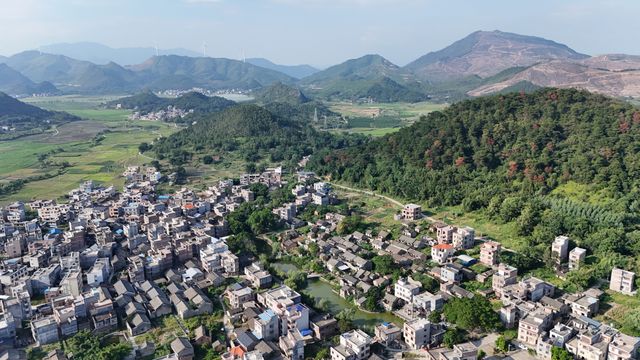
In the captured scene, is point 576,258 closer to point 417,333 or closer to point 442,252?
point 442,252

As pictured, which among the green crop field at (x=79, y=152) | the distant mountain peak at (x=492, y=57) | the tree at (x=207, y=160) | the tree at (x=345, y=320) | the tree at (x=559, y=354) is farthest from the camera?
the distant mountain peak at (x=492, y=57)

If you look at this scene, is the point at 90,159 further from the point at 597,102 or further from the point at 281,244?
the point at 597,102

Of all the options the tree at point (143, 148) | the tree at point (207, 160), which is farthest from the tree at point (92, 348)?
the tree at point (143, 148)

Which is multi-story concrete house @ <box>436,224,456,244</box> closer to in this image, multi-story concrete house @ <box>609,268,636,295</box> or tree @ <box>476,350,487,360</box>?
multi-story concrete house @ <box>609,268,636,295</box>

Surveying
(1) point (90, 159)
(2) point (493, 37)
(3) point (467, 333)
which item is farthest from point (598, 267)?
(2) point (493, 37)

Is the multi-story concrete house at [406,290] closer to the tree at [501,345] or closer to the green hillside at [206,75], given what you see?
the tree at [501,345]

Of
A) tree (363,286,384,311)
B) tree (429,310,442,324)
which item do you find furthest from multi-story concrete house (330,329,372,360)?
tree (429,310,442,324)
